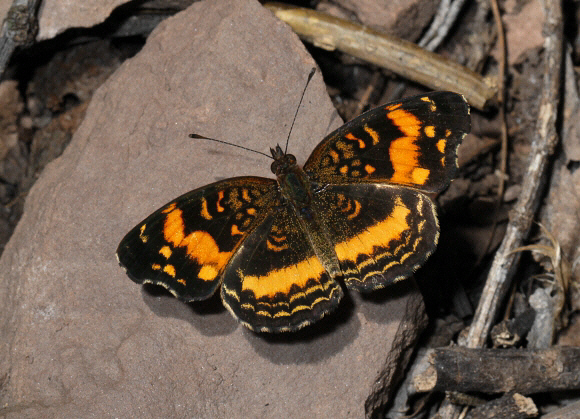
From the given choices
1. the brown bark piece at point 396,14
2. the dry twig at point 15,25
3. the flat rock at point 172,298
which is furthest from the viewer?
the brown bark piece at point 396,14

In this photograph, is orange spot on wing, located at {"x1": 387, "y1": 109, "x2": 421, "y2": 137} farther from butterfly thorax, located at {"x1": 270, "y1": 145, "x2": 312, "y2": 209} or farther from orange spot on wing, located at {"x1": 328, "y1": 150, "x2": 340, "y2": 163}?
butterfly thorax, located at {"x1": 270, "y1": 145, "x2": 312, "y2": 209}

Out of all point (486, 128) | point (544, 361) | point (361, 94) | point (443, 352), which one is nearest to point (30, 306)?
point (443, 352)

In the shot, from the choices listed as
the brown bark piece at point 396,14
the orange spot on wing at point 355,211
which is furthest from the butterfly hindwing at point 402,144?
the brown bark piece at point 396,14

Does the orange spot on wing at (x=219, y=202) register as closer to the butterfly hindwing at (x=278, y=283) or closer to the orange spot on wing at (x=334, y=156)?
the butterfly hindwing at (x=278, y=283)

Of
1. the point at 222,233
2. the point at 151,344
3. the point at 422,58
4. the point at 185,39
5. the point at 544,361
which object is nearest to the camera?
the point at 222,233

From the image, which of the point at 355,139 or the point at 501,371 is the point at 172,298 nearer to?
the point at 355,139

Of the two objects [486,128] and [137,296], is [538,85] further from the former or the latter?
[137,296]
